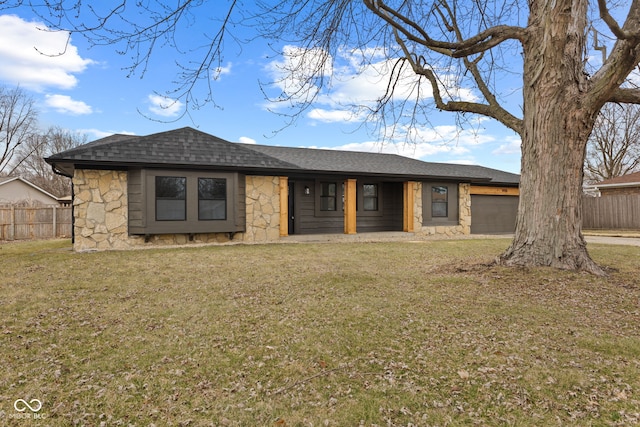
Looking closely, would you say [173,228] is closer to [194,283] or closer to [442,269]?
[194,283]

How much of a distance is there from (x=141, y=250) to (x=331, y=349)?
26.7 feet

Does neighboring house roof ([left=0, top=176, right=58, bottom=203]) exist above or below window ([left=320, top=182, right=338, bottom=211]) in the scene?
above

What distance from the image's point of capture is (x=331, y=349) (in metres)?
3.06

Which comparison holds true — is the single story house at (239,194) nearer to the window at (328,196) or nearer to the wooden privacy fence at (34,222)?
the window at (328,196)

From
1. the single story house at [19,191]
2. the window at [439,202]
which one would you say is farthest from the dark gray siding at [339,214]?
the single story house at [19,191]

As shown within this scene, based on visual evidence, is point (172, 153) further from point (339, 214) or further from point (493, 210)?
point (493, 210)

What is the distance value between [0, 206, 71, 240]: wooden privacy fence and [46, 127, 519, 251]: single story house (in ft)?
16.7

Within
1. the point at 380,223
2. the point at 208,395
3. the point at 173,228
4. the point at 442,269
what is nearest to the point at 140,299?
the point at 208,395

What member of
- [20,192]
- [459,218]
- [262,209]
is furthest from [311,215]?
[20,192]

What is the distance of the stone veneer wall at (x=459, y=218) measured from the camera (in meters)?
14.6

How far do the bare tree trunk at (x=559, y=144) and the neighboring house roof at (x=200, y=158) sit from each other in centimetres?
753

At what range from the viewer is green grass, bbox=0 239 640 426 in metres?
2.21

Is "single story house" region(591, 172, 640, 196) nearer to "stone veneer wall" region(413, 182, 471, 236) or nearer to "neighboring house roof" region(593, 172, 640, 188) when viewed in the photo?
"neighboring house roof" region(593, 172, 640, 188)

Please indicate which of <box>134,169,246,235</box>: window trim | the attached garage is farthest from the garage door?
<box>134,169,246,235</box>: window trim
